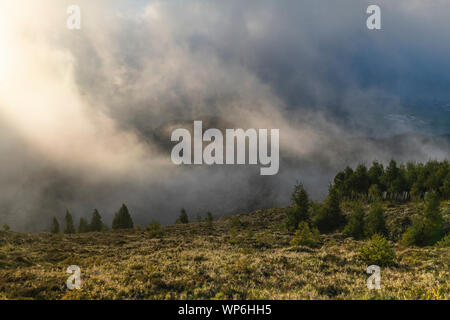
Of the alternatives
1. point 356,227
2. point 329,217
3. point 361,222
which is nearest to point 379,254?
point 356,227

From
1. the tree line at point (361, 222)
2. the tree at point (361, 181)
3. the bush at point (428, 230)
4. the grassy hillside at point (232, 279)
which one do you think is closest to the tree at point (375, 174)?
the tree at point (361, 181)

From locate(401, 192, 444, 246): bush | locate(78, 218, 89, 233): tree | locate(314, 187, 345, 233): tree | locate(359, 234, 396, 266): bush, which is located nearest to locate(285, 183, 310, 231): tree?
locate(314, 187, 345, 233): tree

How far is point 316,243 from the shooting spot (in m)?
31.1

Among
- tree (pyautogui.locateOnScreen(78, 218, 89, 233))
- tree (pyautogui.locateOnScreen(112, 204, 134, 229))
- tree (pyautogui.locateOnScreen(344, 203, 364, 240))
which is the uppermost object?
tree (pyautogui.locateOnScreen(344, 203, 364, 240))

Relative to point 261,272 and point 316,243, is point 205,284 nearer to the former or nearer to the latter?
point 261,272

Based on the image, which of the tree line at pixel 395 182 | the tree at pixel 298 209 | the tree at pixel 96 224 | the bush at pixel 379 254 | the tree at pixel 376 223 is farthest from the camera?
the tree at pixel 96 224

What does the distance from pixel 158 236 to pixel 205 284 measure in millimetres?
31182

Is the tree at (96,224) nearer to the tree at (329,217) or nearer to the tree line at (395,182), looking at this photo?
the tree at (329,217)

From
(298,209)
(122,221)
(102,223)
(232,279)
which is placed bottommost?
(102,223)

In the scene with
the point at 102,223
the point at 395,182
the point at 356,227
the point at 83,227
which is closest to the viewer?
the point at 356,227

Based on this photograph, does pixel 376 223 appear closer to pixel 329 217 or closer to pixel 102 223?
pixel 329 217

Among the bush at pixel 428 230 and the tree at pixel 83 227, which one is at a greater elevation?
the bush at pixel 428 230

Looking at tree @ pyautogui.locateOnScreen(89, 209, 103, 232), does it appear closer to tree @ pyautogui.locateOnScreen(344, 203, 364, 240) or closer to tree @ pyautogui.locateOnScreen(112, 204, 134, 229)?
tree @ pyautogui.locateOnScreen(112, 204, 134, 229)
